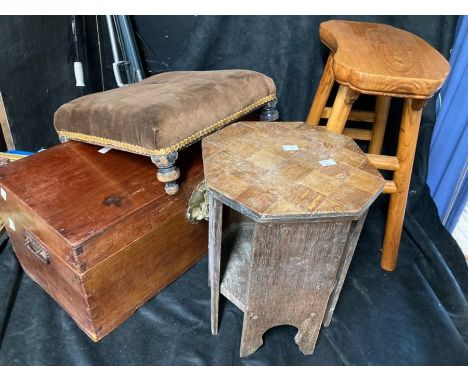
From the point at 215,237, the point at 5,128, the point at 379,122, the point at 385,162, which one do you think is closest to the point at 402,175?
the point at 385,162

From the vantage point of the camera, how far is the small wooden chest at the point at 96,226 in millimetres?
887

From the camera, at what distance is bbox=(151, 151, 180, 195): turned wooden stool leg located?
0.93 m

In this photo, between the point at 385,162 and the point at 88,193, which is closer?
the point at 88,193

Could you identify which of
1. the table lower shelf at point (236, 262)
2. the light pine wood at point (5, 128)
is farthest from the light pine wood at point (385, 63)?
the light pine wood at point (5, 128)

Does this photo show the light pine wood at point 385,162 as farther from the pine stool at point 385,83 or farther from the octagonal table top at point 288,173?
the octagonal table top at point 288,173

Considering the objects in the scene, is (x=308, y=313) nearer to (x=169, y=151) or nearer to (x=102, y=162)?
(x=169, y=151)

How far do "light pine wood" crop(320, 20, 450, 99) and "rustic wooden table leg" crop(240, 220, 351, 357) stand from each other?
352 mm

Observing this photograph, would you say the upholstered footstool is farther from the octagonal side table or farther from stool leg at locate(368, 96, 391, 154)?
stool leg at locate(368, 96, 391, 154)

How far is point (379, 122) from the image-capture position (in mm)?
1275

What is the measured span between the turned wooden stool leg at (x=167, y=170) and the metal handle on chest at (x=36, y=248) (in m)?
0.35

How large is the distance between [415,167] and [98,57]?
1.40m

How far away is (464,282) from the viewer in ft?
4.14

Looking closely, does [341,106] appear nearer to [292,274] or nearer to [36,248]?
[292,274]

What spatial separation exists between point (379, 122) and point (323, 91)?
0.24 m
